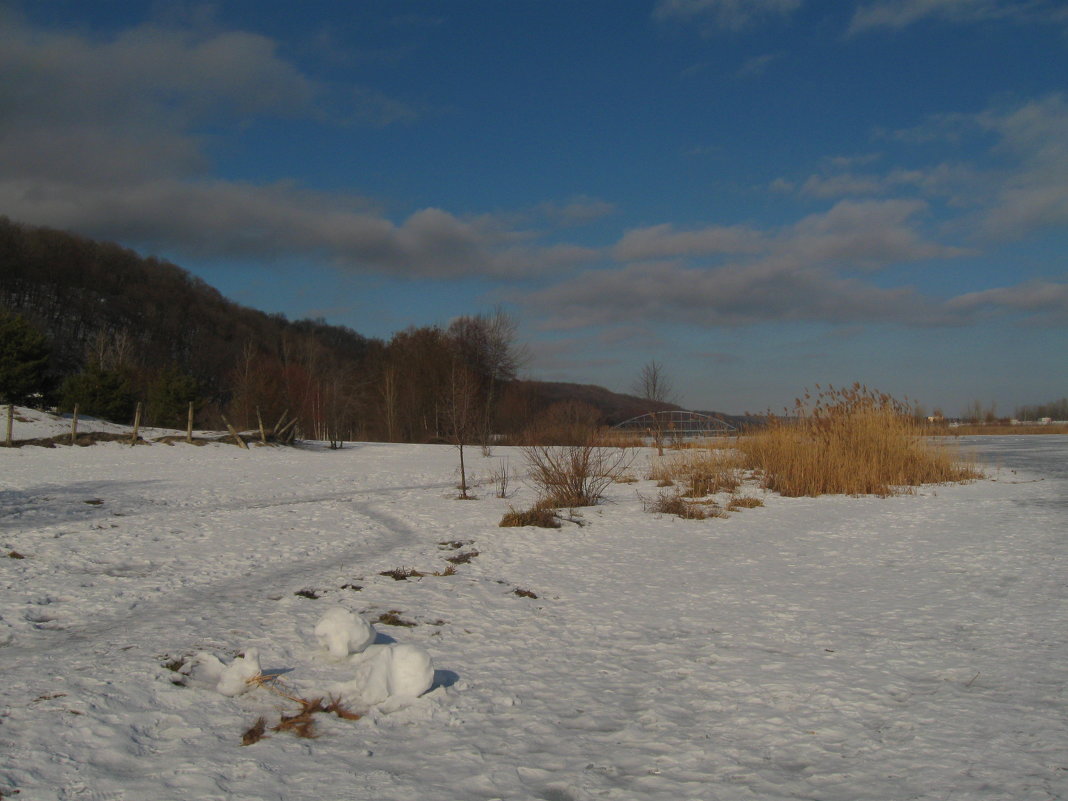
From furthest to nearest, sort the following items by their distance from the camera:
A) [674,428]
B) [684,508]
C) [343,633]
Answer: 1. [674,428]
2. [684,508]
3. [343,633]

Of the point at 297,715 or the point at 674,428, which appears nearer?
the point at 297,715

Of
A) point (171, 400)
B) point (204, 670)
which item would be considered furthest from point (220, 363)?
point (204, 670)

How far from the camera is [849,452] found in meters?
15.1

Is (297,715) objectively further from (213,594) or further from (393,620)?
(213,594)

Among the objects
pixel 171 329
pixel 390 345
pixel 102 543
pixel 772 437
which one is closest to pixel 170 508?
pixel 102 543

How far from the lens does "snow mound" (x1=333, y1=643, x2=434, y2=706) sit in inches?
153

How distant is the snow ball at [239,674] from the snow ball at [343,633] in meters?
0.45

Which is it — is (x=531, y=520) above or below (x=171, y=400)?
below

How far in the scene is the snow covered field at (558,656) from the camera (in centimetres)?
311

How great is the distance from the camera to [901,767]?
10.4ft

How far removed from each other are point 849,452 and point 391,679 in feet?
43.5

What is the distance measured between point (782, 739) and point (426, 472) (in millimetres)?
16944

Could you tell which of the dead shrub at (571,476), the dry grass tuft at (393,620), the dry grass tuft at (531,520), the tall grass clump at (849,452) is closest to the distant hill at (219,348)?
the tall grass clump at (849,452)

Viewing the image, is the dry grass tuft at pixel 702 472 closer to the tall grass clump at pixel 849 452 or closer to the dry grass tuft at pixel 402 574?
the tall grass clump at pixel 849 452
